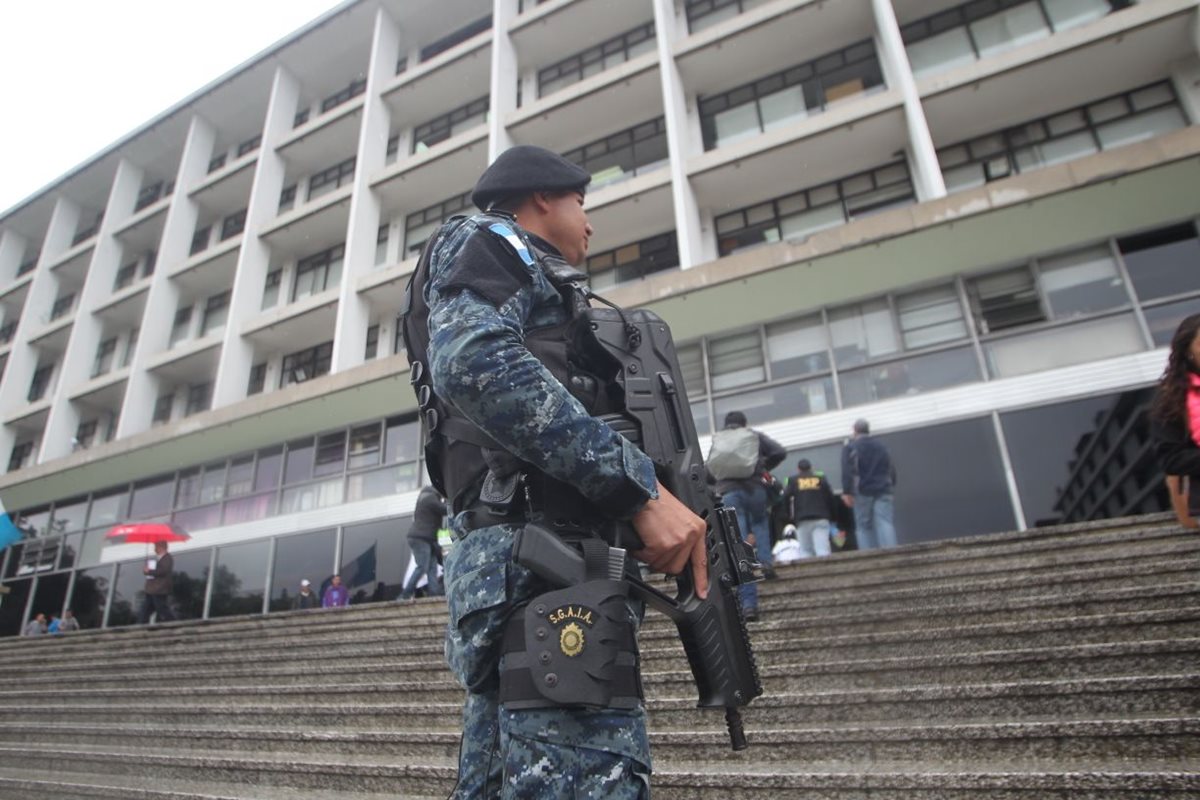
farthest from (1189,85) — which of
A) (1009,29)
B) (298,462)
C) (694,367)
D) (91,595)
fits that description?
(91,595)

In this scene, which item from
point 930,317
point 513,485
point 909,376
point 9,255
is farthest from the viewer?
point 9,255

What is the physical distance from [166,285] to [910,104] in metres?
19.6

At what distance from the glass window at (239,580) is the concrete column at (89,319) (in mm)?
8128

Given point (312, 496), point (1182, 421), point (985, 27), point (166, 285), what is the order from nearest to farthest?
point (1182, 421) < point (985, 27) < point (312, 496) < point (166, 285)

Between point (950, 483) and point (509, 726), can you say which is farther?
point (950, 483)

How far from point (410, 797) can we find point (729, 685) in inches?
105

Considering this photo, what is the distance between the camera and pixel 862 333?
35.8 feet

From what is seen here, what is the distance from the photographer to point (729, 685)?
152 cm

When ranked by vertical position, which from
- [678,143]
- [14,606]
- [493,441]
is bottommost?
[493,441]

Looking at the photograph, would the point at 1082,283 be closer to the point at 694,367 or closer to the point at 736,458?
the point at 694,367

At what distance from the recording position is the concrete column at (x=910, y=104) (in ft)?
35.0

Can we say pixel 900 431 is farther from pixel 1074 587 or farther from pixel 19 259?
pixel 19 259

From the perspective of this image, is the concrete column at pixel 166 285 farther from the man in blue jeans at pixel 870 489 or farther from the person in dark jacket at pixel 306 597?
the man in blue jeans at pixel 870 489

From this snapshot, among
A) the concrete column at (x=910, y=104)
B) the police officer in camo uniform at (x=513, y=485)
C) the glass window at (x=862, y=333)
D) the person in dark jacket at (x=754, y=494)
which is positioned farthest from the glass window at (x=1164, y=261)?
the police officer in camo uniform at (x=513, y=485)
